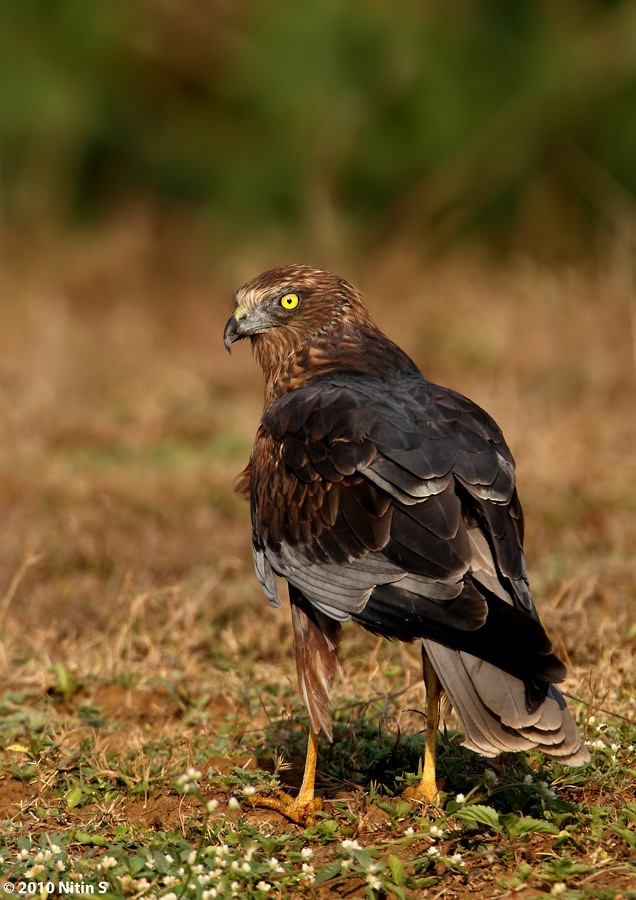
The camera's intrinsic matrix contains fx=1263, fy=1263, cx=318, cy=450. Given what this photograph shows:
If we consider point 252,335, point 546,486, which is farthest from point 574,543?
point 252,335

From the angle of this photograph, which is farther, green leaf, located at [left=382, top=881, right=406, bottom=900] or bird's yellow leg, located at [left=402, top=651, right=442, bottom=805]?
bird's yellow leg, located at [left=402, top=651, right=442, bottom=805]

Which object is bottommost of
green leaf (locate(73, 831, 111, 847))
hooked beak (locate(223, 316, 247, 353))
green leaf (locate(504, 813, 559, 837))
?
green leaf (locate(73, 831, 111, 847))

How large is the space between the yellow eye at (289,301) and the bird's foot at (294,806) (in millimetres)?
1683

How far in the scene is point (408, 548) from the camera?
3285 mm

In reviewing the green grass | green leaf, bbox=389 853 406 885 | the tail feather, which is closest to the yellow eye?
the green grass

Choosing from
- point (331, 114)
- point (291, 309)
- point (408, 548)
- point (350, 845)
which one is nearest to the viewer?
point (350, 845)

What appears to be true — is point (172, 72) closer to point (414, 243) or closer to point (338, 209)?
point (338, 209)

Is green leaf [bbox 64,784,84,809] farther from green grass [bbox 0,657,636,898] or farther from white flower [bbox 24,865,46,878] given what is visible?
white flower [bbox 24,865,46,878]

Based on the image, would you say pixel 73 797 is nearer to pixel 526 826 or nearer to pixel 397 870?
pixel 397 870

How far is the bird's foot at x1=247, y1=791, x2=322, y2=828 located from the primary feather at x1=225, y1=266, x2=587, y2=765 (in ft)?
0.72

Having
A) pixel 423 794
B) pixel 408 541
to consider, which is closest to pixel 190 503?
pixel 423 794

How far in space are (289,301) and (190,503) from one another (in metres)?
2.63

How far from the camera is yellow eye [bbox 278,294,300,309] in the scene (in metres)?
4.40

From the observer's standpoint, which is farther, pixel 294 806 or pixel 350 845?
pixel 294 806
